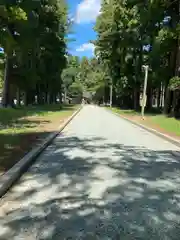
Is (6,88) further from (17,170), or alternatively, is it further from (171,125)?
(17,170)

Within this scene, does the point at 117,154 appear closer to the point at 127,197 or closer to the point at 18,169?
the point at 18,169

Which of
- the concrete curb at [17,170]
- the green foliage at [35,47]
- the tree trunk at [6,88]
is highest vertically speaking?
the green foliage at [35,47]

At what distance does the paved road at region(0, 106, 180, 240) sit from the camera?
15.8 feet

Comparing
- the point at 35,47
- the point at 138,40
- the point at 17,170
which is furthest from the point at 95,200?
the point at 138,40

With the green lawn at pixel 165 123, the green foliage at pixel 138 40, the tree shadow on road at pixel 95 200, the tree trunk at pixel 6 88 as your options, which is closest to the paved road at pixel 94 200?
the tree shadow on road at pixel 95 200

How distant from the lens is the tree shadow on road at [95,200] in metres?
4.82

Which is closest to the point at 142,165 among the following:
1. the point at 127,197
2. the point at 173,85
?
the point at 127,197

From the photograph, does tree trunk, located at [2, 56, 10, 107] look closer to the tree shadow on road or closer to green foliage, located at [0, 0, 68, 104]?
green foliage, located at [0, 0, 68, 104]

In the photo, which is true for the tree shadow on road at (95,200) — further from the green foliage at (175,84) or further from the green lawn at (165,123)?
the green foliage at (175,84)

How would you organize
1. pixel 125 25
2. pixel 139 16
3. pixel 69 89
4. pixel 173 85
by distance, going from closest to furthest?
pixel 173 85, pixel 139 16, pixel 125 25, pixel 69 89

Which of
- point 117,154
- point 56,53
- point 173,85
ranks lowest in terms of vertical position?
point 117,154

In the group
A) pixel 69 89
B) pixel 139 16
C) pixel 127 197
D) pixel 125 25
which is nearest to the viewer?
pixel 127 197

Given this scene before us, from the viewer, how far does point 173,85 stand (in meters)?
27.1

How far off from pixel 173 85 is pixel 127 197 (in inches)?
852
